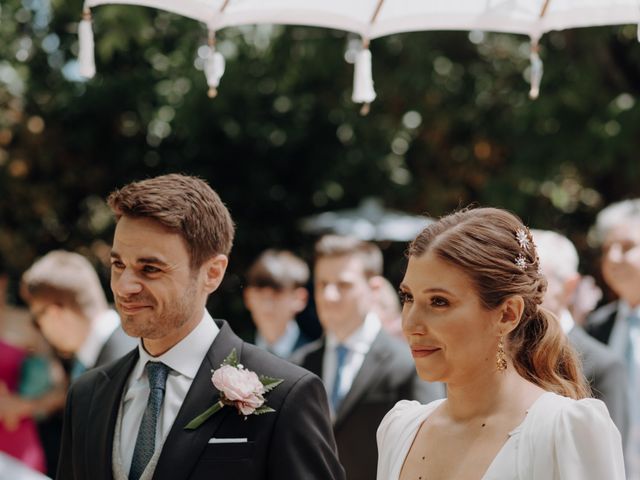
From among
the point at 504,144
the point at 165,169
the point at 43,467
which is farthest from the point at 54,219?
the point at 43,467

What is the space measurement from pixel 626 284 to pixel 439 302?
13.1 ft

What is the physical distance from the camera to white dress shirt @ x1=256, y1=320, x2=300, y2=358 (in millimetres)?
9384

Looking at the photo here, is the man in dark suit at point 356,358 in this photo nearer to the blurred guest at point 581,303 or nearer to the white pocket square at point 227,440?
the blurred guest at point 581,303

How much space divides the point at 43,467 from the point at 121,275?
4.90m

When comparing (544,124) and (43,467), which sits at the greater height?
(544,124)

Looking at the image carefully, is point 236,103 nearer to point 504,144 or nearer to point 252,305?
point 504,144

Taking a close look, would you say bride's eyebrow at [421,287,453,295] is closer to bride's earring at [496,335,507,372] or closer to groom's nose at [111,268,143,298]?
bride's earring at [496,335,507,372]

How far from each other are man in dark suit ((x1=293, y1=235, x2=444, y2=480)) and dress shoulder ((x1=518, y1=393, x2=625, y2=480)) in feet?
10.4

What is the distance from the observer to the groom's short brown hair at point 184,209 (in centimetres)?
379

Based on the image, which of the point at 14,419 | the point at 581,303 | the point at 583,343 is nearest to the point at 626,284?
the point at 583,343

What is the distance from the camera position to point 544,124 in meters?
11.5

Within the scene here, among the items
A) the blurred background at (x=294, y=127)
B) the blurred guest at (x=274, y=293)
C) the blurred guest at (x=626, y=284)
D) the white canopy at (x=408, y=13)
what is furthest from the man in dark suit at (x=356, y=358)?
the blurred background at (x=294, y=127)

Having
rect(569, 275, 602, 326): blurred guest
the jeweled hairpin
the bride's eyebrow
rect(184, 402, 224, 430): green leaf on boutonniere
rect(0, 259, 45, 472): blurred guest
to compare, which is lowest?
rect(0, 259, 45, 472): blurred guest

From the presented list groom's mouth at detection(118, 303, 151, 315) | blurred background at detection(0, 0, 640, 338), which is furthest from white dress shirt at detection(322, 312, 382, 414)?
blurred background at detection(0, 0, 640, 338)
